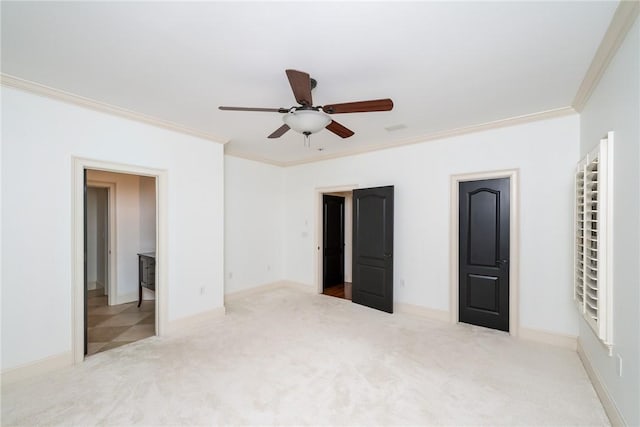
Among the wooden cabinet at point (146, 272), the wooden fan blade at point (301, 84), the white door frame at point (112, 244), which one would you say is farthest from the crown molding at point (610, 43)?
the white door frame at point (112, 244)

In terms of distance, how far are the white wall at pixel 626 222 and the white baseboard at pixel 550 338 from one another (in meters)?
1.11

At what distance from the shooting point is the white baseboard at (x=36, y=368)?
2477 millimetres

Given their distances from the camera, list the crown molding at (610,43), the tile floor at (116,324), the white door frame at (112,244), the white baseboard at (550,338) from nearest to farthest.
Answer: the crown molding at (610,43)
the white baseboard at (550,338)
the tile floor at (116,324)
the white door frame at (112,244)

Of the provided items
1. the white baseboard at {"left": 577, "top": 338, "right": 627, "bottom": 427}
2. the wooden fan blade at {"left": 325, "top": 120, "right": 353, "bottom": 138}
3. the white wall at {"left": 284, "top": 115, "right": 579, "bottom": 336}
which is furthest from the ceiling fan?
the white baseboard at {"left": 577, "top": 338, "right": 627, "bottom": 427}

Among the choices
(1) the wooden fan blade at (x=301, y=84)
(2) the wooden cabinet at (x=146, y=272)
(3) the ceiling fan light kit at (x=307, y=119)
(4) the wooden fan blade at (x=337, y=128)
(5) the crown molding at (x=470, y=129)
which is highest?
(5) the crown molding at (x=470, y=129)

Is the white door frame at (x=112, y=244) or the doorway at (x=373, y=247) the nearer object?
the doorway at (x=373, y=247)

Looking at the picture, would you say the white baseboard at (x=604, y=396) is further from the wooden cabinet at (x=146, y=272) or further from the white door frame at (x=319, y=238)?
the wooden cabinet at (x=146, y=272)

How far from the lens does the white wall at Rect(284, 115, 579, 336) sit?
3.23 metres

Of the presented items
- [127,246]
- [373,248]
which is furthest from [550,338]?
[127,246]

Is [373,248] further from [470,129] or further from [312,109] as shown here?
[312,109]

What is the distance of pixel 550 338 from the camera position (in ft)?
10.7

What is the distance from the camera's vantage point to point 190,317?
385 cm

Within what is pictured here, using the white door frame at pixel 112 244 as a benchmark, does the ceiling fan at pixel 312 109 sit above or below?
above

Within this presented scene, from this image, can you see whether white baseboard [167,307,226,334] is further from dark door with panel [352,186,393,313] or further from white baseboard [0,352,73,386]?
dark door with panel [352,186,393,313]
